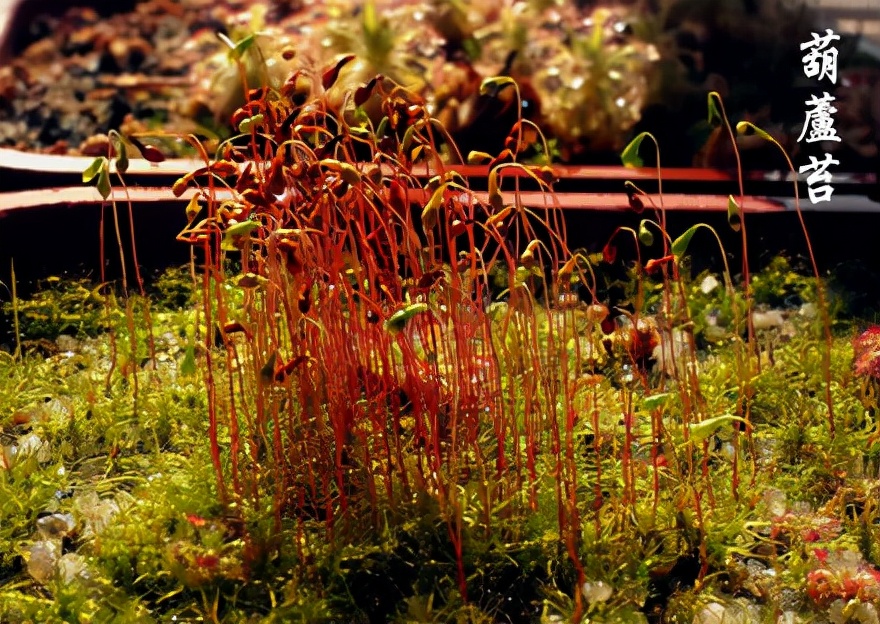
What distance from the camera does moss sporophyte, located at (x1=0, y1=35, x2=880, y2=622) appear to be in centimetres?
209

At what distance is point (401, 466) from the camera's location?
7.13ft

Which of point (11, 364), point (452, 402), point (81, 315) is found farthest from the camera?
point (81, 315)

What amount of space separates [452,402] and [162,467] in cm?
61

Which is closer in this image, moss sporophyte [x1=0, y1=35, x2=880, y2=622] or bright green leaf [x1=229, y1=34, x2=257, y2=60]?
bright green leaf [x1=229, y1=34, x2=257, y2=60]

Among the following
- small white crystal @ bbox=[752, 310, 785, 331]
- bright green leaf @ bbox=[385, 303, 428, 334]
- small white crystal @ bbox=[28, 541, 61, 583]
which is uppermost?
bright green leaf @ bbox=[385, 303, 428, 334]

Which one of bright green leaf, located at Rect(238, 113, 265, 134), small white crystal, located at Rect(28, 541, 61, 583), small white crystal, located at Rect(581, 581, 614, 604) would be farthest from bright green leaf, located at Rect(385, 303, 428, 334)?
small white crystal, located at Rect(28, 541, 61, 583)

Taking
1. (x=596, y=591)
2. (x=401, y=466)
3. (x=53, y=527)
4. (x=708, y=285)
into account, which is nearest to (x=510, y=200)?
(x=708, y=285)

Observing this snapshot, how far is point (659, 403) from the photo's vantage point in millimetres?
1888

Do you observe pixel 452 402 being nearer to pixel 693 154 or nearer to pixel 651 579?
pixel 651 579

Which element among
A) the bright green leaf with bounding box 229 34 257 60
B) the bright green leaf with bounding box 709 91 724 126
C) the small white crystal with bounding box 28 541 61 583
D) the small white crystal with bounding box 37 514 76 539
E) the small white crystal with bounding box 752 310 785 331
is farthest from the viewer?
the small white crystal with bounding box 752 310 785 331

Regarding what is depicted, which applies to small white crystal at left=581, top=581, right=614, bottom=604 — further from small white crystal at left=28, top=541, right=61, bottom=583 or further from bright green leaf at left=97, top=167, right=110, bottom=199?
bright green leaf at left=97, top=167, right=110, bottom=199

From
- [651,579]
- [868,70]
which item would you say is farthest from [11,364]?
[868,70]

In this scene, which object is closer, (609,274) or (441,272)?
(441,272)

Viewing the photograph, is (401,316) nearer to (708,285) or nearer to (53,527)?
(53,527)
